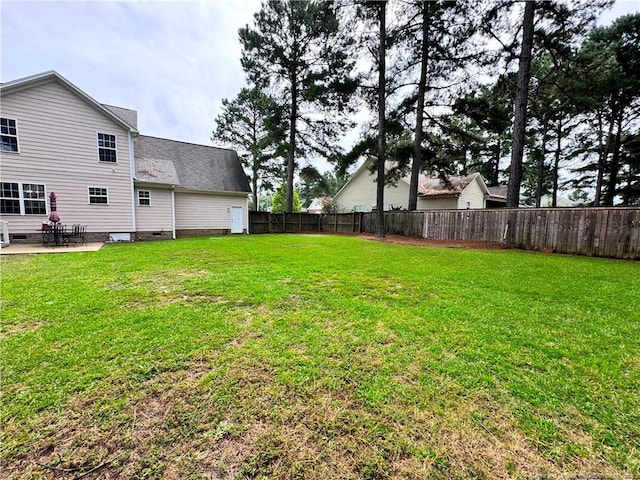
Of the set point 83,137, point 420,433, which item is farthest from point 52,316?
point 83,137

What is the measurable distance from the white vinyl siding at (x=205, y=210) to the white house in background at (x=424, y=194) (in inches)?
361

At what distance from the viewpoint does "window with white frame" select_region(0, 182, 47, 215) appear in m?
9.50

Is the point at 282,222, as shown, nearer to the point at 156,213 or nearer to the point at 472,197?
the point at 156,213

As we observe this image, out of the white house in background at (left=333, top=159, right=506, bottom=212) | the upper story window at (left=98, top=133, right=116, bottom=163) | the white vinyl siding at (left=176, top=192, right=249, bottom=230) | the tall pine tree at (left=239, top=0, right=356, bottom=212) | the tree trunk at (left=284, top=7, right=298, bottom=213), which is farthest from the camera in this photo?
the white house in background at (left=333, top=159, right=506, bottom=212)

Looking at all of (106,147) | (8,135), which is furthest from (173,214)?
(8,135)

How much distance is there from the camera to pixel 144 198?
12547mm

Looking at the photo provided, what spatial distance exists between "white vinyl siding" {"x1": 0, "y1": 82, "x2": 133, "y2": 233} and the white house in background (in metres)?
13.9

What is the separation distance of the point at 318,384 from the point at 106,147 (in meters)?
13.8

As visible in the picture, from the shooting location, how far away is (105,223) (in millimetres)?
11352

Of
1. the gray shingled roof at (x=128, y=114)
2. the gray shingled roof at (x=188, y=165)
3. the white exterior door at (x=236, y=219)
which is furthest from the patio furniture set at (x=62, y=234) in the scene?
the white exterior door at (x=236, y=219)

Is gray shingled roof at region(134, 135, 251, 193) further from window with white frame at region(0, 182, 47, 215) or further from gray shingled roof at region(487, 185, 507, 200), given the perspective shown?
gray shingled roof at region(487, 185, 507, 200)

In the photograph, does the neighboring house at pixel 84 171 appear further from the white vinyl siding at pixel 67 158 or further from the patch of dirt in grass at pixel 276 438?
the patch of dirt in grass at pixel 276 438

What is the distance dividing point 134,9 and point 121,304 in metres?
10.1

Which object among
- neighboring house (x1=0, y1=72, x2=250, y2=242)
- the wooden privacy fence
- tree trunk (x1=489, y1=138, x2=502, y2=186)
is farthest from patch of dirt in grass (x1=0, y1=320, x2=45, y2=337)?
tree trunk (x1=489, y1=138, x2=502, y2=186)
